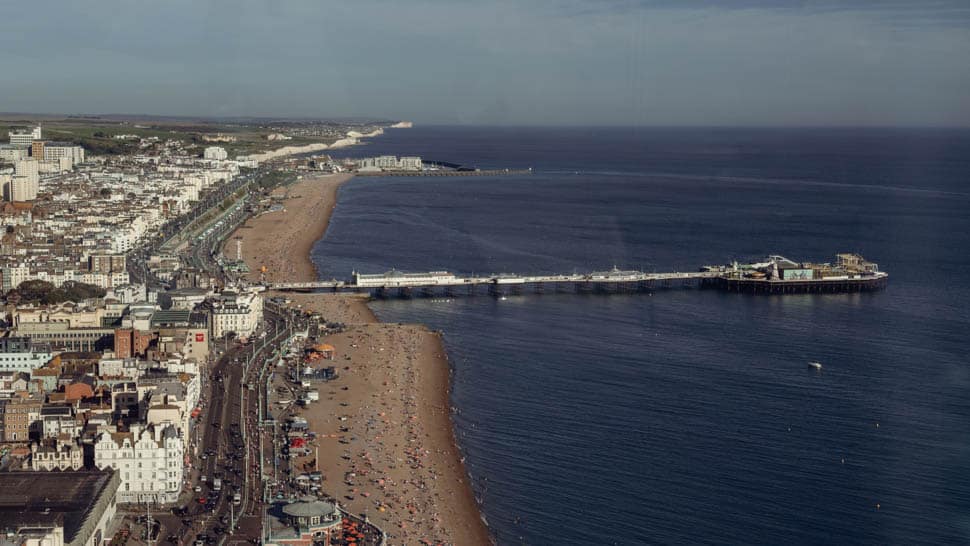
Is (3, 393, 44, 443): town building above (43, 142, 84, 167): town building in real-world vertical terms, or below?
below

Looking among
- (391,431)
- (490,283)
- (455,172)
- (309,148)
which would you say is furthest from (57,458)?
(309,148)

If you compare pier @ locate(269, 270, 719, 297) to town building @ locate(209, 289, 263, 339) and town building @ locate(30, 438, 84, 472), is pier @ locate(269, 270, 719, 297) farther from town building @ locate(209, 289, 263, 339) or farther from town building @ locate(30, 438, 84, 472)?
town building @ locate(30, 438, 84, 472)

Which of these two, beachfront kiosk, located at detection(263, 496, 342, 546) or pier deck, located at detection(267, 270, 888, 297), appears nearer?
beachfront kiosk, located at detection(263, 496, 342, 546)

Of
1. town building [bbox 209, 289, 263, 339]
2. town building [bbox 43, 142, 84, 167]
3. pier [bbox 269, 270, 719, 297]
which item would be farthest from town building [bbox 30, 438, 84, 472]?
town building [bbox 43, 142, 84, 167]

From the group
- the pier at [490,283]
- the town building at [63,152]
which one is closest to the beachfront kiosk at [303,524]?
the pier at [490,283]

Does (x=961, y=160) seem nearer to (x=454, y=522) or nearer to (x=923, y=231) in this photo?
(x=923, y=231)

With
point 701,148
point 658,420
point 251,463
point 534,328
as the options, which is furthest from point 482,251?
point 701,148
